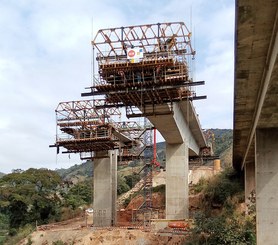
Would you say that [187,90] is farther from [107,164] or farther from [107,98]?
[107,164]

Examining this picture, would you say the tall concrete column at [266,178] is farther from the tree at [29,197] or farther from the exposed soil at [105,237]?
the tree at [29,197]

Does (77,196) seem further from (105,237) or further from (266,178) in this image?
(266,178)

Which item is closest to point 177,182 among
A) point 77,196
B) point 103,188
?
point 103,188

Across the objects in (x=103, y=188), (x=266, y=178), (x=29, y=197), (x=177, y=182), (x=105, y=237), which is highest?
(x=266, y=178)

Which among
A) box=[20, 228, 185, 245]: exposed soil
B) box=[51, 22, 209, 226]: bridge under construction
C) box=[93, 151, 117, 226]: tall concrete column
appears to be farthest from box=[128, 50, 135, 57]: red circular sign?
box=[93, 151, 117, 226]: tall concrete column

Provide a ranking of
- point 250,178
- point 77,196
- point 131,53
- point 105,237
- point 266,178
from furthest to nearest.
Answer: point 77,196 → point 250,178 → point 105,237 → point 131,53 → point 266,178

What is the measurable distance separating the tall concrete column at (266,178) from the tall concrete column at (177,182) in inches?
609

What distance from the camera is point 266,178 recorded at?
1744 cm

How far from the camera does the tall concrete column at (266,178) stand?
1723 cm

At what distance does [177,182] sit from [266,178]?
1586 cm

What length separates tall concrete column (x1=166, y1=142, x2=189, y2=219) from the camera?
32.7m

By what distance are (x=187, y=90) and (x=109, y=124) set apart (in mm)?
12405

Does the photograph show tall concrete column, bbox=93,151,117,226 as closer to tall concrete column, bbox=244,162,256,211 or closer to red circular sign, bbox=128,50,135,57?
tall concrete column, bbox=244,162,256,211

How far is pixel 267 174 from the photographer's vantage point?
Answer: 1745 cm
